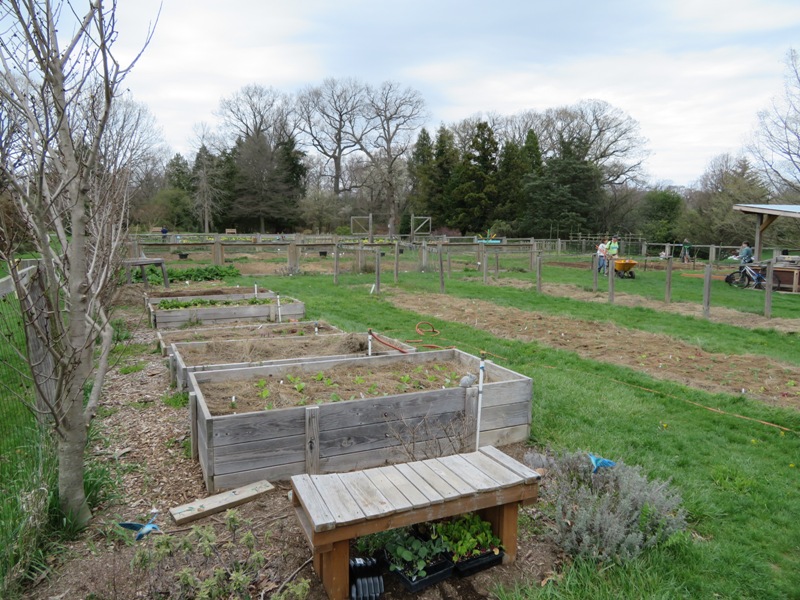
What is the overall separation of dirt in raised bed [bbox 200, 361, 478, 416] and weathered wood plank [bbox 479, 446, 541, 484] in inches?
62.7

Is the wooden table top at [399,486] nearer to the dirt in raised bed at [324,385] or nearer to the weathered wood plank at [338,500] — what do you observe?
the weathered wood plank at [338,500]

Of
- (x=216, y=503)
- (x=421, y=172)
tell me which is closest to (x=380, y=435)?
(x=216, y=503)

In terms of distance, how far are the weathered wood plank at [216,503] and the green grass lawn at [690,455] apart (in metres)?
1.75

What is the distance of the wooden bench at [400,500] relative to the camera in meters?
2.47

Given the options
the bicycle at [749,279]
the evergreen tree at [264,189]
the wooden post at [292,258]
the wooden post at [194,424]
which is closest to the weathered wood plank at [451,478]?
the wooden post at [194,424]

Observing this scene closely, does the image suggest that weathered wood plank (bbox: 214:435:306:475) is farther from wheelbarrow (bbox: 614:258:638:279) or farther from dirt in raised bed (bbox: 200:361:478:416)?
wheelbarrow (bbox: 614:258:638:279)

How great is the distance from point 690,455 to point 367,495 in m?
3.08

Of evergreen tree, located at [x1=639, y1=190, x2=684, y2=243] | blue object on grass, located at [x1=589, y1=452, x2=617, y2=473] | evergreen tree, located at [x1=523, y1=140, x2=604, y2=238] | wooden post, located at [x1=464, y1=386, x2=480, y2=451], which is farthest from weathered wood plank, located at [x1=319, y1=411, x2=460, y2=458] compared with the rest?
evergreen tree, located at [x1=523, y1=140, x2=604, y2=238]

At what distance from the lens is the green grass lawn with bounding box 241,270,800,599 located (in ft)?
9.27

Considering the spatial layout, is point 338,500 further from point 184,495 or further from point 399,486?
point 184,495

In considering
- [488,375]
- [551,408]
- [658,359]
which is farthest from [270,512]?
[658,359]

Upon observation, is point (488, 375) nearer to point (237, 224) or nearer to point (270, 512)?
point (270, 512)

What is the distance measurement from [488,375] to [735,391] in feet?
10.2

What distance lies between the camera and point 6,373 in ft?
16.6
